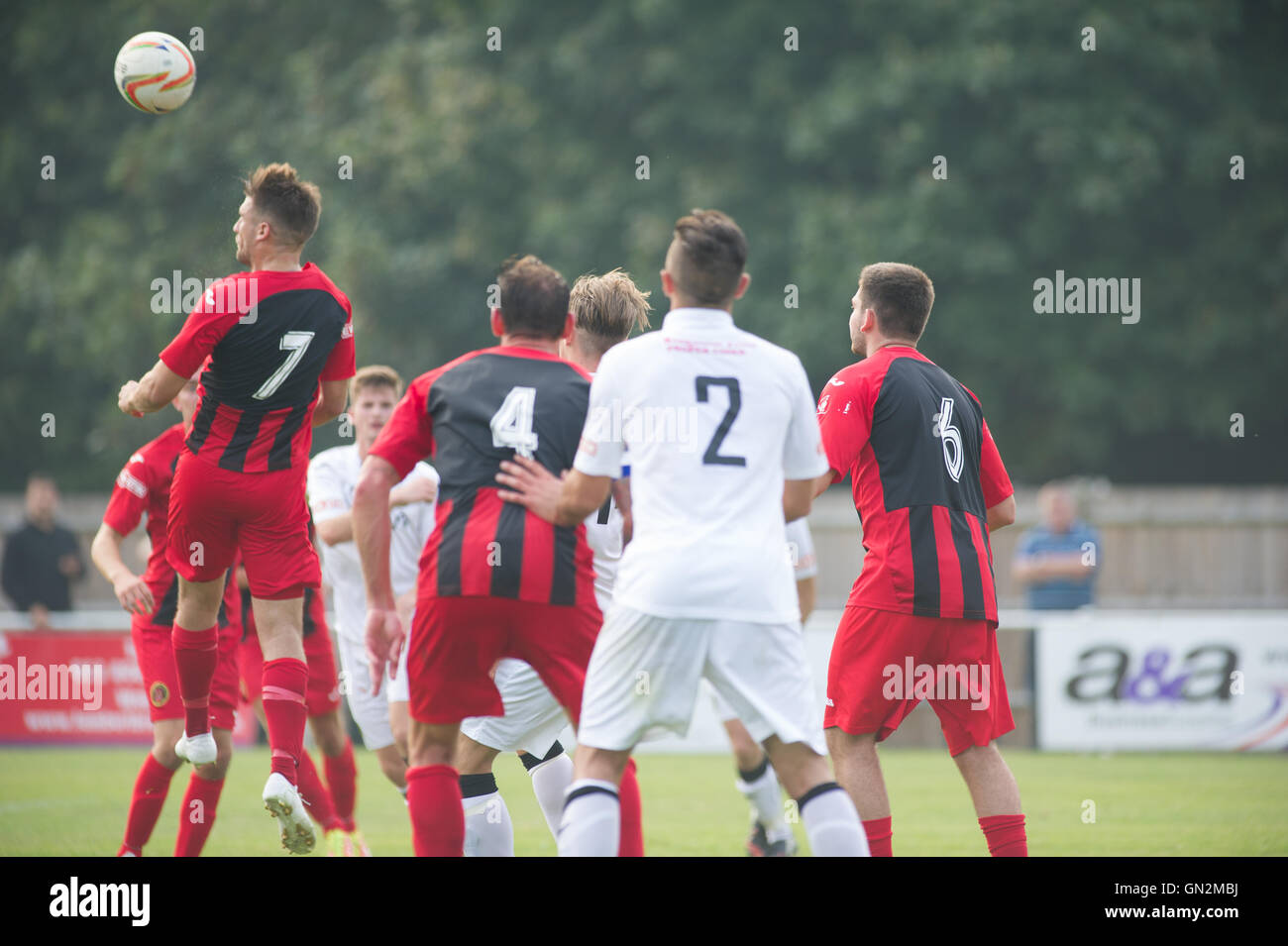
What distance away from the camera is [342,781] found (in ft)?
25.5

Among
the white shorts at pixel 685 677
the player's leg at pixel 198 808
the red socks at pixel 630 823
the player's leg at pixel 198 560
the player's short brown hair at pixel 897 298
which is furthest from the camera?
the player's leg at pixel 198 808

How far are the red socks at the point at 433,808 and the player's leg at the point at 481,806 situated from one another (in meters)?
0.72

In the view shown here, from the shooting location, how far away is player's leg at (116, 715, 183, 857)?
22.3 feet

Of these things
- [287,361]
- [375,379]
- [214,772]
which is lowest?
[214,772]

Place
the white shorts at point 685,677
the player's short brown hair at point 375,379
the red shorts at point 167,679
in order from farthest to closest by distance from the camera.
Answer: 1. the player's short brown hair at point 375,379
2. the red shorts at point 167,679
3. the white shorts at point 685,677

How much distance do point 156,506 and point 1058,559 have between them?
960 centimetres

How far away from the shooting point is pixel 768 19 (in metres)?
21.1

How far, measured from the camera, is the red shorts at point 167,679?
693cm

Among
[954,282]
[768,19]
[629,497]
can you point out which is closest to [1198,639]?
[954,282]

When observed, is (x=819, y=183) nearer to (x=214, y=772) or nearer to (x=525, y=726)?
(x=214, y=772)

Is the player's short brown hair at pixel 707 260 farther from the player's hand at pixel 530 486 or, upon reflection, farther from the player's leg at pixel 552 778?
the player's leg at pixel 552 778

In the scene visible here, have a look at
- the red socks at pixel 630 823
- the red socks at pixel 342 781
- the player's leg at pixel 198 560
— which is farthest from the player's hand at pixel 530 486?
the red socks at pixel 342 781

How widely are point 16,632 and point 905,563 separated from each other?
39.3 ft

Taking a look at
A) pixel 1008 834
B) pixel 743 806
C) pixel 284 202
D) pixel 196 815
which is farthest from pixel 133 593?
pixel 743 806
